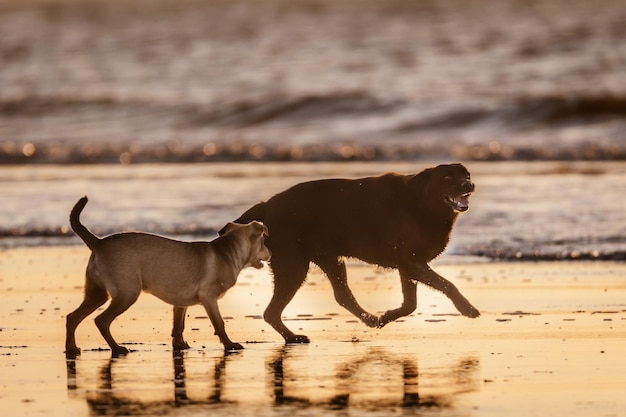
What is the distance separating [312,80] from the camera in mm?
40125

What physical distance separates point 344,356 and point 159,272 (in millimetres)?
1294

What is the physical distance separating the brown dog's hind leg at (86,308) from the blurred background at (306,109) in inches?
215

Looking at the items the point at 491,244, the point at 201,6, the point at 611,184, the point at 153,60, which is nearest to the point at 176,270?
the point at 491,244

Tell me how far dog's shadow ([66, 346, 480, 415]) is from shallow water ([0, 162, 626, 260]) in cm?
532

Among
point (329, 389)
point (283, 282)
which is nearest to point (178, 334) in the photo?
point (283, 282)

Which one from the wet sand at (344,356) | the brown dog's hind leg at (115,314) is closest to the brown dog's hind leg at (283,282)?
the wet sand at (344,356)

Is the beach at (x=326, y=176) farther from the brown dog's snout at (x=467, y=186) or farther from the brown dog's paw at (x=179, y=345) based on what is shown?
the brown dog's snout at (x=467, y=186)

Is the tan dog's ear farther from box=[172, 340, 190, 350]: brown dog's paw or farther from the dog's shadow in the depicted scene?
the dog's shadow

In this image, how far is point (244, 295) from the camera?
1130 cm

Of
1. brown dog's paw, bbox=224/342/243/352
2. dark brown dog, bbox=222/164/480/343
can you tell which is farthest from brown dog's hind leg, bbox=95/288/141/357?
dark brown dog, bbox=222/164/480/343

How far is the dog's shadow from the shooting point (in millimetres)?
7094

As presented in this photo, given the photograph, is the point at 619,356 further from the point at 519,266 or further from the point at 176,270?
the point at 519,266

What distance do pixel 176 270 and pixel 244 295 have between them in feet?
8.00

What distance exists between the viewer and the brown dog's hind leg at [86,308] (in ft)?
28.7
